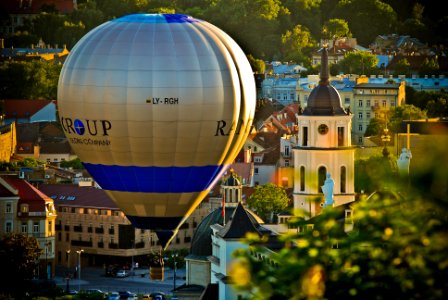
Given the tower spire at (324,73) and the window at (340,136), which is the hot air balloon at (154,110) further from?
the tower spire at (324,73)

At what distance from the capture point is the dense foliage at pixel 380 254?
21.2m

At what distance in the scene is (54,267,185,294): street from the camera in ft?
237

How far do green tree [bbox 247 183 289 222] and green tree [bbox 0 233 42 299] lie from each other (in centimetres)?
756

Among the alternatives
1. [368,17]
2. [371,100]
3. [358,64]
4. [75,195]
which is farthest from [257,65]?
[75,195]

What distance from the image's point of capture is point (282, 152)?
3725 inches

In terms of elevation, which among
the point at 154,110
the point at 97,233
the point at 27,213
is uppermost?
the point at 154,110

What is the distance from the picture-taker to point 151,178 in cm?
4512

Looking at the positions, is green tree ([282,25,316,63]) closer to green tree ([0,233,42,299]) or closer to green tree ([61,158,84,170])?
green tree ([61,158,84,170])

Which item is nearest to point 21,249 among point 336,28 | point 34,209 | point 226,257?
point 34,209

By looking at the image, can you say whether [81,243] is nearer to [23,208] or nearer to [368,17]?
[23,208]

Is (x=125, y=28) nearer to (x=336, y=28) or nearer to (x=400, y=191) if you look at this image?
(x=400, y=191)

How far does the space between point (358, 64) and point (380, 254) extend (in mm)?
108166

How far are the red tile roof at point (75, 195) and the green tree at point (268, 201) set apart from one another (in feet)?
15.5

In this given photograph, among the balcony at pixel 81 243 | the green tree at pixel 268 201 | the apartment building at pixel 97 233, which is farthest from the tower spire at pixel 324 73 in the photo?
the balcony at pixel 81 243
